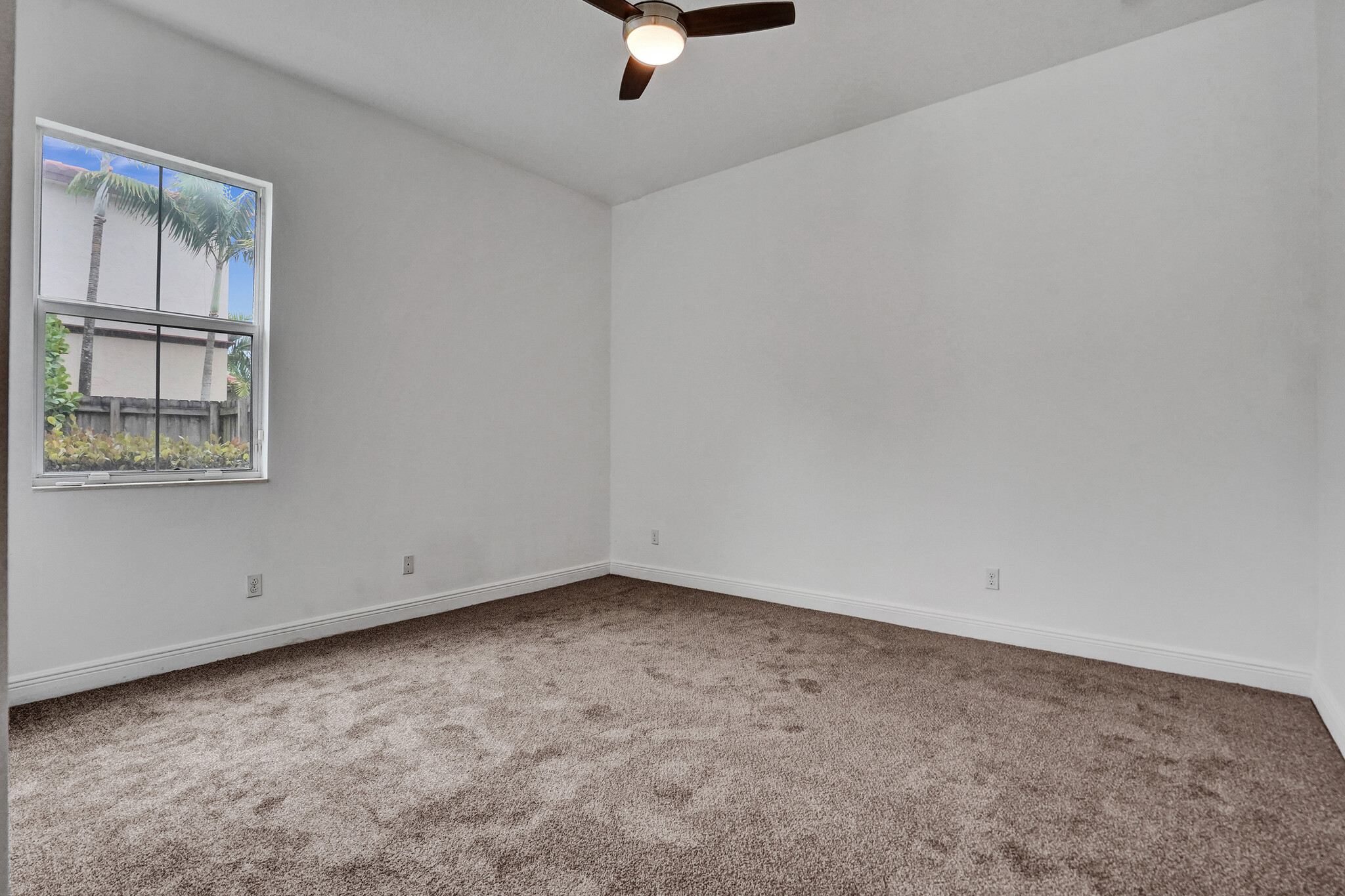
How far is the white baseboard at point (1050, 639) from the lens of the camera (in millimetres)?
2785

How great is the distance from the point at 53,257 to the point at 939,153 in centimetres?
421

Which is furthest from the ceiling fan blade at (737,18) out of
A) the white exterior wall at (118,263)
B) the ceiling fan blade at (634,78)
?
the white exterior wall at (118,263)

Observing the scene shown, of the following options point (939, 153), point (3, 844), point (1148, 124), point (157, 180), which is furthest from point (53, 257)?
point (1148, 124)

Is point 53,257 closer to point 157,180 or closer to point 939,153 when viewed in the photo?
point 157,180

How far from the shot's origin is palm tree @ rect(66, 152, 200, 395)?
2.72 metres

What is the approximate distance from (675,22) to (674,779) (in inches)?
102

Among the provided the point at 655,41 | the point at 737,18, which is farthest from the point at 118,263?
the point at 737,18

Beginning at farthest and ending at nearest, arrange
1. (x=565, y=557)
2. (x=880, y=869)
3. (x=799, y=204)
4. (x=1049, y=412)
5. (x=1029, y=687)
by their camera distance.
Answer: (x=565, y=557)
(x=799, y=204)
(x=1049, y=412)
(x=1029, y=687)
(x=880, y=869)

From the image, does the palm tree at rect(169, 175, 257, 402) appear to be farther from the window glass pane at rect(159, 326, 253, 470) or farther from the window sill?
the window sill

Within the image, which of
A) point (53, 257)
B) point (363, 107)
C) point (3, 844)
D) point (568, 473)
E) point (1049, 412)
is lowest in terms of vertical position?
point (3, 844)

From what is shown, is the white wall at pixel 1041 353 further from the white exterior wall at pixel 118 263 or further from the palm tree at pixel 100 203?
the palm tree at pixel 100 203

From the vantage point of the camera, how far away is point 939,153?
363 cm

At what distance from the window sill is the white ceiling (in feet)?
6.59

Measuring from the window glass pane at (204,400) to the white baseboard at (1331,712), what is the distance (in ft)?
15.1
